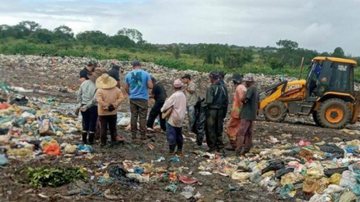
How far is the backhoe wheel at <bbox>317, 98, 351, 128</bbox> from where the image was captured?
16.2 metres

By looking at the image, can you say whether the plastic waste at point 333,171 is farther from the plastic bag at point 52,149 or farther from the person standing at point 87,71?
the person standing at point 87,71

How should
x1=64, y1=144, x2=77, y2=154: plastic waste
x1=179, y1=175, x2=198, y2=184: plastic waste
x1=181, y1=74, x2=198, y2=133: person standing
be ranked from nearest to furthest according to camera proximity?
x1=179, y1=175, x2=198, y2=184: plastic waste < x1=64, y1=144, x2=77, y2=154: plastic waste < x1=181, y1=74, x2=198, y2=133: person standing

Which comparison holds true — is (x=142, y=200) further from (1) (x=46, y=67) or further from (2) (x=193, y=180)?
(1) (x=46, y=67)

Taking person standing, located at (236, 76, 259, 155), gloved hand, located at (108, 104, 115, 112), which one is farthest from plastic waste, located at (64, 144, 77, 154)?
person standing, located at (236, 76, 259, 155)

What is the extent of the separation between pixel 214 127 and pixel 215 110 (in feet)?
1.11

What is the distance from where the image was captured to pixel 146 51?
56281mm

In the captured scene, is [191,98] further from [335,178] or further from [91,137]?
[335,178]

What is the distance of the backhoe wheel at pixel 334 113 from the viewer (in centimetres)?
1625

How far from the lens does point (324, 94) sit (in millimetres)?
16219

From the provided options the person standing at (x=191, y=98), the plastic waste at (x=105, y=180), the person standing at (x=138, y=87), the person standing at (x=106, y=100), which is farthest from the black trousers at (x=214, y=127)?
the plastic waste at (x=105, y=180)

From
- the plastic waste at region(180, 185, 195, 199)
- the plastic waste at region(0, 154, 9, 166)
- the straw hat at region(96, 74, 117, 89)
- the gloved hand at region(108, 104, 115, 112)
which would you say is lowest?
the plastic waste at region(180, 185, 195, 199)

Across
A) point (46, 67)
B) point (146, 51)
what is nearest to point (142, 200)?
point (46, 67)

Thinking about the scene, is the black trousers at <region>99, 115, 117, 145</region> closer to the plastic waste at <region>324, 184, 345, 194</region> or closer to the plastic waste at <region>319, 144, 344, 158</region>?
the plastic waste at <region>319, 144, 344, 158</region>

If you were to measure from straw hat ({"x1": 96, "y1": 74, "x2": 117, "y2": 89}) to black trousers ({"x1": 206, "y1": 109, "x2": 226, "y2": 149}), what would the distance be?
2.02 metres
